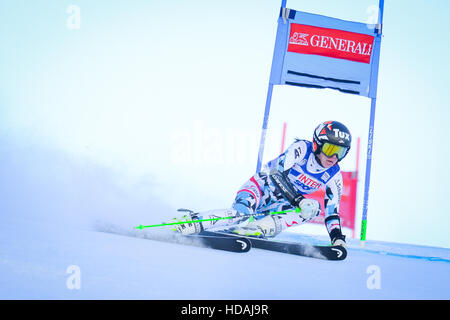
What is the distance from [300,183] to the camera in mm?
3551

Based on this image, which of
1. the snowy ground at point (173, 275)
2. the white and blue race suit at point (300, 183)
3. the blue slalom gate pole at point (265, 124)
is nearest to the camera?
the snowy ground at point (173, 275)

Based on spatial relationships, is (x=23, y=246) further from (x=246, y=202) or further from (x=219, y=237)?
(x=246, y=202)

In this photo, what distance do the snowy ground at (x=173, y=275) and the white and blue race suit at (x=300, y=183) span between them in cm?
77

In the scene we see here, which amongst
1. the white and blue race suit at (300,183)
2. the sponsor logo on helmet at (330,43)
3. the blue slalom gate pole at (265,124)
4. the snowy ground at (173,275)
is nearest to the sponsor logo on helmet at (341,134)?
the white and blue race suit at (300,183)

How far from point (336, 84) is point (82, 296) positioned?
4.46 metres

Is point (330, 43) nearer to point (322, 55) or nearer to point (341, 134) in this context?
point (322, 55)

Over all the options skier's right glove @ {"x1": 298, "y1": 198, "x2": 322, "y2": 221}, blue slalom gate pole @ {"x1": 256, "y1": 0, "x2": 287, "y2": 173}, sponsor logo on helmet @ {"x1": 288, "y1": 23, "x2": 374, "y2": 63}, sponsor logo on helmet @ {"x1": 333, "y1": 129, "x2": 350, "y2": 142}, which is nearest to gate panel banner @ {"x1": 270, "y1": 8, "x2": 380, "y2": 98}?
sponsor logo on helmet @ {"x1": 288, "y1": 23, "x2": 374, "y2": 63}

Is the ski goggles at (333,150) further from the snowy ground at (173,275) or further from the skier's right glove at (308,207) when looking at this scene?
the snowy ground at (173,275)

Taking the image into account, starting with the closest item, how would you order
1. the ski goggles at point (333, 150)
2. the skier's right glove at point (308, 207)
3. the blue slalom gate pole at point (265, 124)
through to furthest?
the skier's right glove at point (308, 207)
the ski goggles at point (333, 150)
the blue slalom gate pole at point (265, 124)

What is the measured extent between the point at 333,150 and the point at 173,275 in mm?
2111

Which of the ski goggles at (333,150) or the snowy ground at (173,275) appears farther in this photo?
the ski goggles at (333,150)

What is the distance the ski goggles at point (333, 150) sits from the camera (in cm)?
325

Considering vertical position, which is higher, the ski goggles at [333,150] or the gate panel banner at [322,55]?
the gate panel banner at [322,55]

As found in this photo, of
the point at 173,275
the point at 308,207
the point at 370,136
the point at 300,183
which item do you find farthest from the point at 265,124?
the point at 173,275
